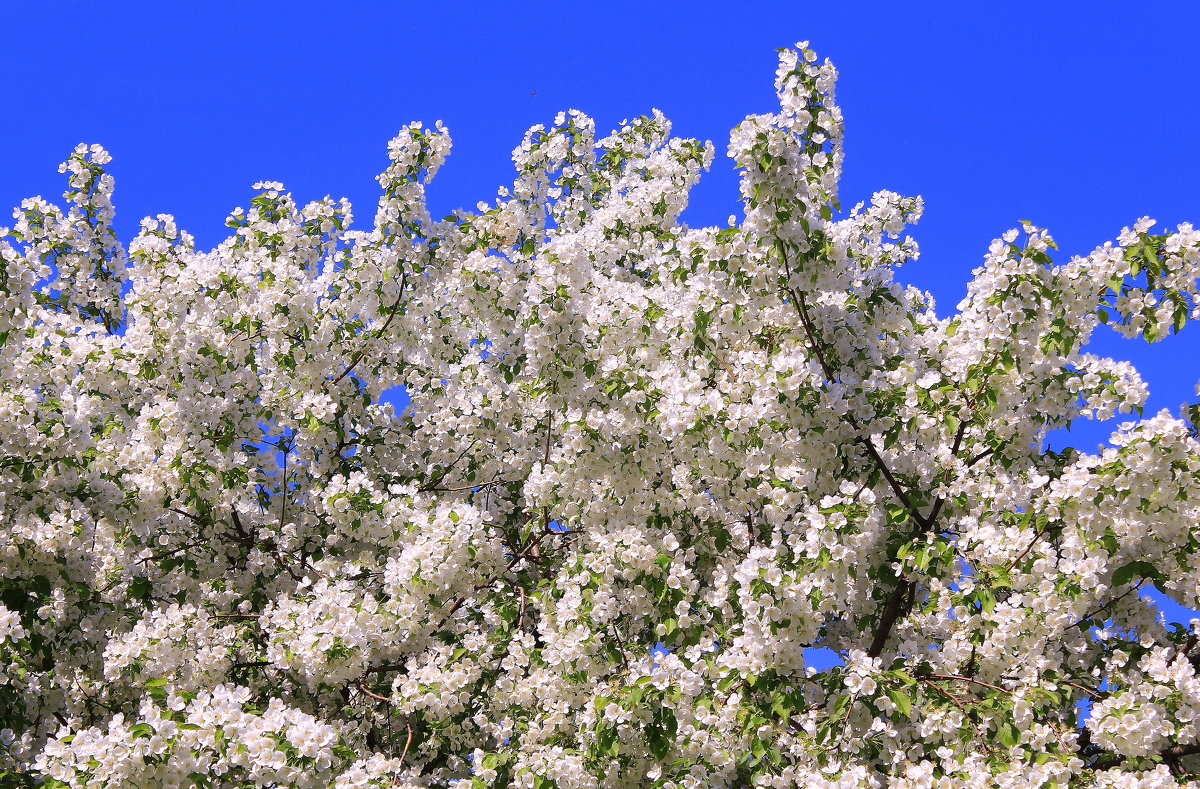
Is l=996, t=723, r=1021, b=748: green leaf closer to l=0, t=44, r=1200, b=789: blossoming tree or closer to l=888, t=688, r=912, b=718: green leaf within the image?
l=0, t=44, r=1200, b=789: blossoming tree

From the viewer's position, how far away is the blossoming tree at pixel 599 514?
641cm

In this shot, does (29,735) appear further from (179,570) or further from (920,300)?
(920,300)

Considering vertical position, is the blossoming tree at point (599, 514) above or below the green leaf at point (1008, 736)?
above

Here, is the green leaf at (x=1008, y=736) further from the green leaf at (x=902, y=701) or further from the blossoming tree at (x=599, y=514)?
the green leaf at (x=902, y=701)

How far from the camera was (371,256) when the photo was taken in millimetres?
9977

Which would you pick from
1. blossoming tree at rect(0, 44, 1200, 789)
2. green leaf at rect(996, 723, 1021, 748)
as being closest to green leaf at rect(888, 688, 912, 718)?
blossoming tree at rect(0, 44, 1200, 789)

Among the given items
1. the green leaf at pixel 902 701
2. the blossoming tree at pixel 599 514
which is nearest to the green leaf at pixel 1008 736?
the blossoming tree at pixel 599 514

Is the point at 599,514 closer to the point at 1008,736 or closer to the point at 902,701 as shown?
the point at 902,701

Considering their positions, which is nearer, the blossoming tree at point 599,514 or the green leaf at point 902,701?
the green leaf at point 902,701

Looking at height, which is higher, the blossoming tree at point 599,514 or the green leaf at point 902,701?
the blossoming tree at point 599,514

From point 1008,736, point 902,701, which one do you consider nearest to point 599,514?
point 902,701

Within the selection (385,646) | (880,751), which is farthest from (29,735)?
(880,751)

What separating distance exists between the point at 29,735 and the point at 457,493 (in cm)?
400

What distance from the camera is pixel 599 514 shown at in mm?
8023
